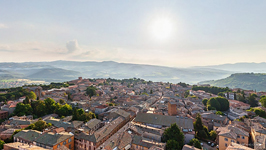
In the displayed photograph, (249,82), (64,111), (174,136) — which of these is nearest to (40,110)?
(64,111)

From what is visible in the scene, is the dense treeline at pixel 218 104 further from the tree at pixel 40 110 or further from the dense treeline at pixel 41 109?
the tree at pixel 40 110

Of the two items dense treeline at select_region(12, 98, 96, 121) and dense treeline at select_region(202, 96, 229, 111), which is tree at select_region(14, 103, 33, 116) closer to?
dense treeline at select_region(12, 98, 96, 121)

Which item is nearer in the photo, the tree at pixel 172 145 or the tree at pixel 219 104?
the tree at pixel 172 145

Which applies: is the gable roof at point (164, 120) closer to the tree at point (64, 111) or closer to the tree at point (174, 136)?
the tree at point (174, 136)

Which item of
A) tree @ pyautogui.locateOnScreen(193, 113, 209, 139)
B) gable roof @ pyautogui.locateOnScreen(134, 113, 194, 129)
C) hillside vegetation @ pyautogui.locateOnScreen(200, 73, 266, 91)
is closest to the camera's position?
tree @ pyautogui.locateOnScreen(193, 113, 209, 139)

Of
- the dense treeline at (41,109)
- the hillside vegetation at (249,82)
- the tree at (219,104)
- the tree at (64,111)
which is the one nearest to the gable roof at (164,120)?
the dense treeline at (41,109)

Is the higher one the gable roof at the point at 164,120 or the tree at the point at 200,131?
the gable roof at the point at 164,120

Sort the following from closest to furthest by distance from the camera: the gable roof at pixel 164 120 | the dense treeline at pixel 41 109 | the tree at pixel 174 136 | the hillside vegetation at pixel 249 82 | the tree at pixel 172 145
Answer: 1. the tree at pixel 172 145
2. the tree at pixel 174 136
3. the gable roof at pixel 164 120
4. the dense treeline at pixel 41 109
5. the hillside vegetation at pixel 249 82

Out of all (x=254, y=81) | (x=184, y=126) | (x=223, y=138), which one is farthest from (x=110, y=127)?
(x=254, y=81)

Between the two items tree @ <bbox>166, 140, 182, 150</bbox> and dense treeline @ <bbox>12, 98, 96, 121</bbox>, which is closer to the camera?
tree @ <bbox>166, 140, 182, 150</bbox>

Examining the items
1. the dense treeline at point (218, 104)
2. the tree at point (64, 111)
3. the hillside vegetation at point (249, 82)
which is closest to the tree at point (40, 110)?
the tree at point (64, 111)

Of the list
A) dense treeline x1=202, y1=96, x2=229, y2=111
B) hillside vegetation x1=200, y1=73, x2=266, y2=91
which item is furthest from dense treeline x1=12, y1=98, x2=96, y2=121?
hillside vegetation x1=200, y1=73, x2=266, y2=91

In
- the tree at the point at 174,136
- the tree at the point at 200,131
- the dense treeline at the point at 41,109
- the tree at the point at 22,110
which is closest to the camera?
the tree at the point at 174,136
